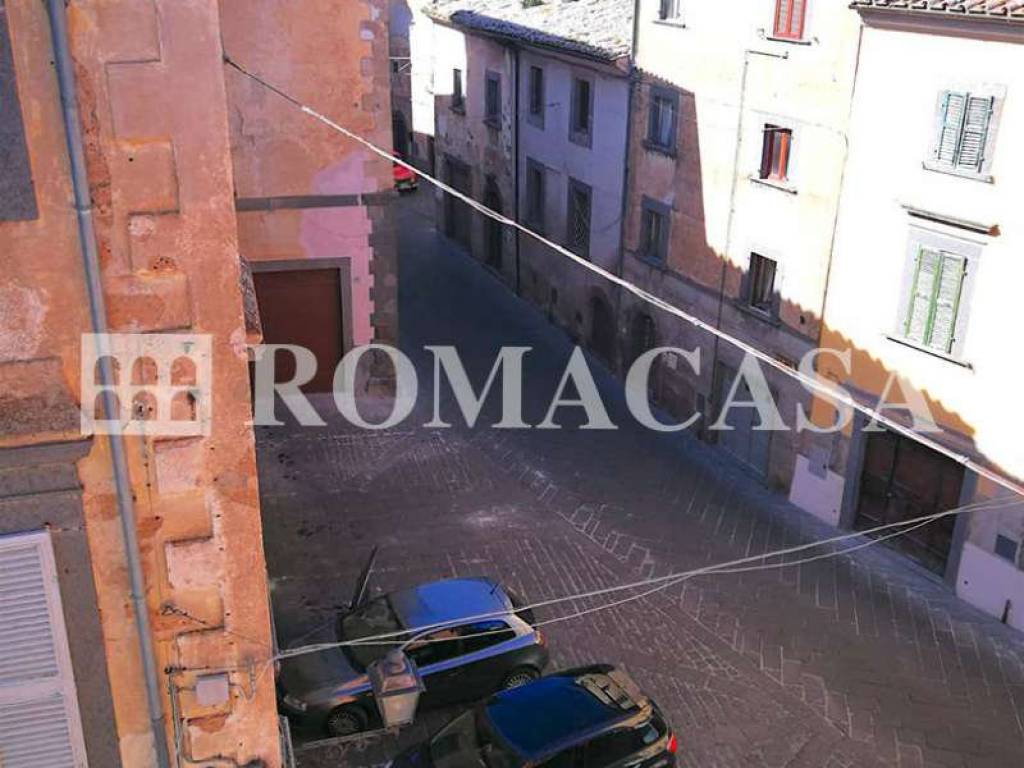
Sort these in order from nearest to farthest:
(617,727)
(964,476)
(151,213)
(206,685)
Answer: (151,213)
(206,685)
(617,727)
(964,476)

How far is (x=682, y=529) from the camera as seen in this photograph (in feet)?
58.7

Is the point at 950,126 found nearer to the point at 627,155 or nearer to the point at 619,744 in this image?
the point at 627,155

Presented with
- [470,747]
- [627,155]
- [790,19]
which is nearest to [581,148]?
[627,155]

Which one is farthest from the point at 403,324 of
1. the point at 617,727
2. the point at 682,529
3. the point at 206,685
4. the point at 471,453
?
the point at 206,685

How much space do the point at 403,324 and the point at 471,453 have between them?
7799 millimetres

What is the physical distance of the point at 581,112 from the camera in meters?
25.2

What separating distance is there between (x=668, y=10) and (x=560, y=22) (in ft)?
18.9

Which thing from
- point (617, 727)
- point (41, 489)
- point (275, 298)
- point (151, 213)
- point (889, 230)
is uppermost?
point (151, 213)

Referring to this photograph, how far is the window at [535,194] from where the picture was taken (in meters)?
27.9

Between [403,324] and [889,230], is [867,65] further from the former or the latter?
[403,324]

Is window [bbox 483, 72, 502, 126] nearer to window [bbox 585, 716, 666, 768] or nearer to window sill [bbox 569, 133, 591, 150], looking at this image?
window sill [bbox 569, 133, 591, 150]

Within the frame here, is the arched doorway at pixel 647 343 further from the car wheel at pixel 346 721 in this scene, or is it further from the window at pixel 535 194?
the car wheel at pixel 346 721

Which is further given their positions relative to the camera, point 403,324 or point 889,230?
point 403,324

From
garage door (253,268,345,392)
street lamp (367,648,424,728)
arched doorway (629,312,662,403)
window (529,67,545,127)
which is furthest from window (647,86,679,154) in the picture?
street lamp (367,648,424,728)
